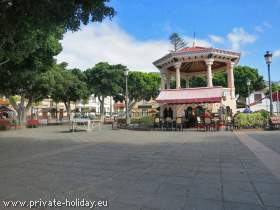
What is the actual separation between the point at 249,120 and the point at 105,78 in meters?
28.3

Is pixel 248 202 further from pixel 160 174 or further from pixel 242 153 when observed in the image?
pixel 242 153

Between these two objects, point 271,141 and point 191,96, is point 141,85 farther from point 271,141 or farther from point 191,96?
point 271,141

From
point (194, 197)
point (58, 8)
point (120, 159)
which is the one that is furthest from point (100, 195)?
point (58, 8)

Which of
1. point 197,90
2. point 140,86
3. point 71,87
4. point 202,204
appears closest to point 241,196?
point 202,204

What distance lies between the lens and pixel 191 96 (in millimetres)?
24016

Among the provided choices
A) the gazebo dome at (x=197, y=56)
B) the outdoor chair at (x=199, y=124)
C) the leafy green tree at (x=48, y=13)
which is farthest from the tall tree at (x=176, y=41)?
the leafy green tree at (x=48, y=13)

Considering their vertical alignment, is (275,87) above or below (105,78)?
above

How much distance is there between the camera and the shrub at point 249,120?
2066 centimetres

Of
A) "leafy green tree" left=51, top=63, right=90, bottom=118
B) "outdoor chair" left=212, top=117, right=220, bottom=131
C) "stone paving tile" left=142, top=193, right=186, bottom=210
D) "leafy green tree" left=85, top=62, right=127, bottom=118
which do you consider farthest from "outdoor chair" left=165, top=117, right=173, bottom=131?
"leafy green tree" left=85, top=62, right=127, bottom=118

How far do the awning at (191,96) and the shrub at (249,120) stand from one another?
6.39 ft

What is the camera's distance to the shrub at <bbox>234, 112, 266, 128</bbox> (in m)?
20.7

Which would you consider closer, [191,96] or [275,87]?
[191,96]

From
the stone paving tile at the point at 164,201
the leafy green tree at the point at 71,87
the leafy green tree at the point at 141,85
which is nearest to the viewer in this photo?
the stone paving tile at the point at 164,201

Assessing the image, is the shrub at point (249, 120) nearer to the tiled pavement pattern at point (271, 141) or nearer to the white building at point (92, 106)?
the tiled pavement pattern at point (271, 141)
